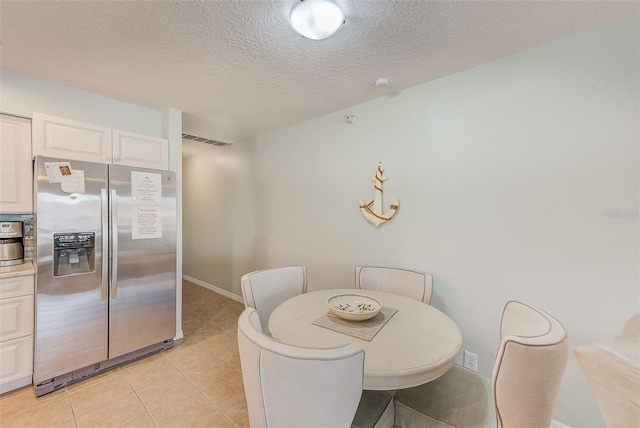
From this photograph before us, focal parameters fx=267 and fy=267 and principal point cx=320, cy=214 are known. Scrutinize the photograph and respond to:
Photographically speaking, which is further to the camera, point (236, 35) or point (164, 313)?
point (164, 313)

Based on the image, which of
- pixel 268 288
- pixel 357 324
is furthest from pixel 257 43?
pixel 357 324

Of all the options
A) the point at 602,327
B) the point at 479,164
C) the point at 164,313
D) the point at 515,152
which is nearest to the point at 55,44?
the point at 164,313

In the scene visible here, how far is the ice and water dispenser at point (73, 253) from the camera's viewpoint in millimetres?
2006

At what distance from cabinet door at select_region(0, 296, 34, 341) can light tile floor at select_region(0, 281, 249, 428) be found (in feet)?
1.53

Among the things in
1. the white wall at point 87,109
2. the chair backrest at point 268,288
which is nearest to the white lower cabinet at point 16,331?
the white wall at point 87,109

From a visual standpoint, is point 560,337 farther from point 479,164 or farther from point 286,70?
point 286,70

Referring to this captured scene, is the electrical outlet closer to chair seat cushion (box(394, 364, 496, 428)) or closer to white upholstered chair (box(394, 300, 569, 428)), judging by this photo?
chair seat cushion (box(394, 364, 496, 428))

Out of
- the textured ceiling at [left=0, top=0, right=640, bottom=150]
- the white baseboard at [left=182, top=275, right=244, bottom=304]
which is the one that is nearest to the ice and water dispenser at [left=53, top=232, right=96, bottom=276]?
the textured ceiling at [left=0, top=0, right=640, bottom=150]

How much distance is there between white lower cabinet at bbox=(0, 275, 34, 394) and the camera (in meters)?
1.89

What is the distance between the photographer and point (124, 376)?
222 centimetres

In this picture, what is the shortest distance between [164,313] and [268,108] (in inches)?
89.6

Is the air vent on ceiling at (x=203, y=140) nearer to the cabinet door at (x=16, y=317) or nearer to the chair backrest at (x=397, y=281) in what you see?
the cabinet door at (x=16, y=317)

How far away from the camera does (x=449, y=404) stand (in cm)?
127

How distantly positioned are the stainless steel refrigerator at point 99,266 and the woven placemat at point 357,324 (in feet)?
5.94
